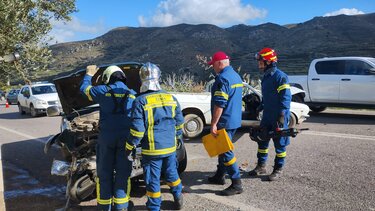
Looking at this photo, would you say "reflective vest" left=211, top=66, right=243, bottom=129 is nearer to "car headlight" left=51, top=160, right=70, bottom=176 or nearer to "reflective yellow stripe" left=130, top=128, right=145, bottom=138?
"reflective yellow stripe" left=130, top=128, right=145, bottom=138

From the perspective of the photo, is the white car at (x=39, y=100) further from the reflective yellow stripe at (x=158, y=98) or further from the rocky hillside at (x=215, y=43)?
the rocky hillside at (x=215, y=43)

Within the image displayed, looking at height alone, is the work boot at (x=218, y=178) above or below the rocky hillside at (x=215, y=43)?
below

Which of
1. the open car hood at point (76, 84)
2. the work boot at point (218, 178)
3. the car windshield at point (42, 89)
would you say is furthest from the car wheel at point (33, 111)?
the work boot at point (218, 178)

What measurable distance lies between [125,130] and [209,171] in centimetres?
241

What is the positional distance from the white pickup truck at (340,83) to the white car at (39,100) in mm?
10672

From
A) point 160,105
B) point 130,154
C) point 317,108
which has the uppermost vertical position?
point 160,105

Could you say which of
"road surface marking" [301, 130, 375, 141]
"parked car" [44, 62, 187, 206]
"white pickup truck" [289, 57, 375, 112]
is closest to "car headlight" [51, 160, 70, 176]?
"parked car" [44, 62, 187, 206]

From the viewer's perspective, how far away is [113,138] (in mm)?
4578

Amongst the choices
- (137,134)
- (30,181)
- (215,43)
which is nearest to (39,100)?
(30,181)

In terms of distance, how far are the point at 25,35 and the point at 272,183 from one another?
4896 millimetres

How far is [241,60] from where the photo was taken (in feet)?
187

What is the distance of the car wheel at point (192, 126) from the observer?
9.34m

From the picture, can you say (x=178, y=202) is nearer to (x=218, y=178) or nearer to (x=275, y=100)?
(x=218, y=178)

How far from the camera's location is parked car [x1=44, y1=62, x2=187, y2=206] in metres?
5.11
